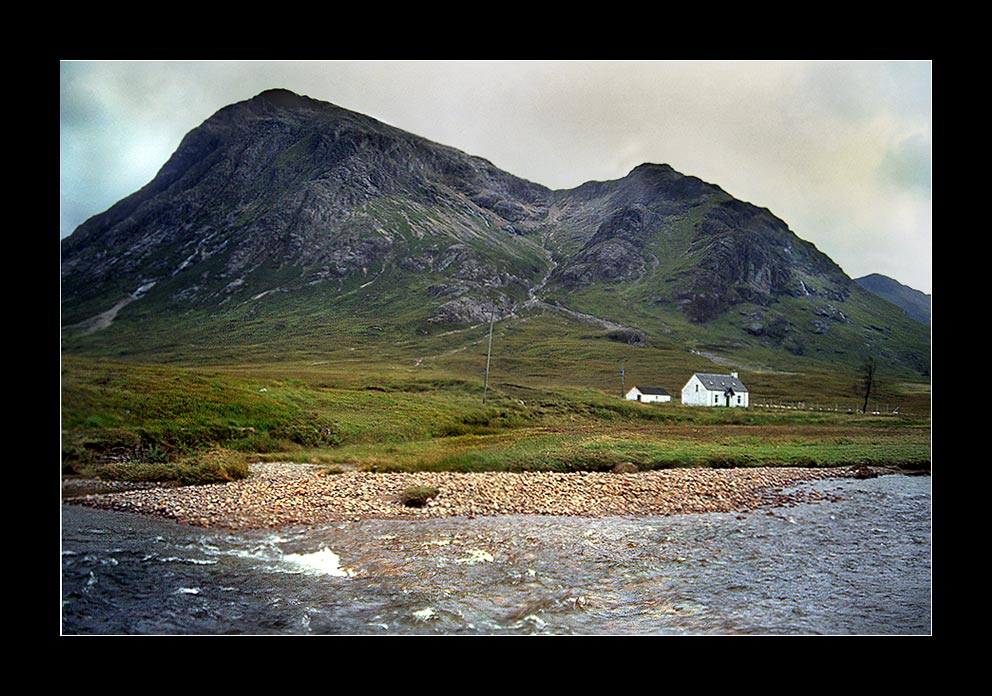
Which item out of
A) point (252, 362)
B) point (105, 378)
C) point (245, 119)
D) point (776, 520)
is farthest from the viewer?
point (252, 362)

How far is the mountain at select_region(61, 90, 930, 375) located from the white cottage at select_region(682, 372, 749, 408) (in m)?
1.37

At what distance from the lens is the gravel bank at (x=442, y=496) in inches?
333

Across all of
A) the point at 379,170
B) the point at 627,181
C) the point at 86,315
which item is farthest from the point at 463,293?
the point at 86,315

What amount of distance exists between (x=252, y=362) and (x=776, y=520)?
39.8 ft

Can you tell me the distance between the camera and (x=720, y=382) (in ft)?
68.3

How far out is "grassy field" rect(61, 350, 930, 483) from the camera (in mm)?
8375

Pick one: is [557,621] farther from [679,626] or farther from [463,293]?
[463,293]

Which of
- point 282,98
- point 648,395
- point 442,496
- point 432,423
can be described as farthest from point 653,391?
point 282,98

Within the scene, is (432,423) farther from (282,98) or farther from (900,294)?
(900,294)

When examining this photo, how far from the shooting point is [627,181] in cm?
982

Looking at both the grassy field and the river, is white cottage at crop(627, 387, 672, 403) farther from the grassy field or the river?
the river

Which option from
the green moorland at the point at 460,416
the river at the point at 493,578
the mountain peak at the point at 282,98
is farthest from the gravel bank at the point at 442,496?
the mountain peak at the point at 282,98

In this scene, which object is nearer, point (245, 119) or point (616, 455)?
point (245, 119)

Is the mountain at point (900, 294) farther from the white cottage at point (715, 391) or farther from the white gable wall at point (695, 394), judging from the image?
the white gable wall at point (695, 394)
